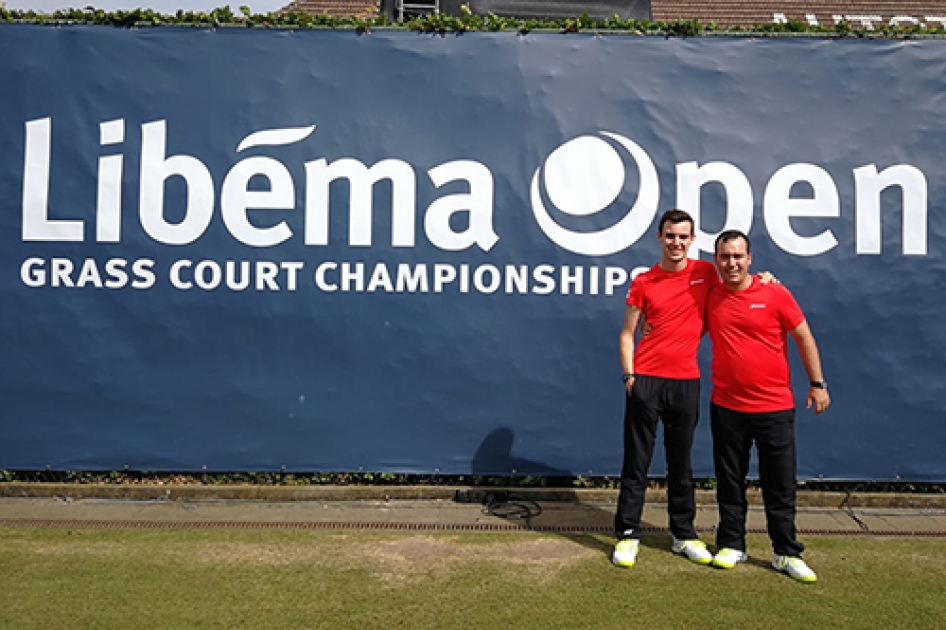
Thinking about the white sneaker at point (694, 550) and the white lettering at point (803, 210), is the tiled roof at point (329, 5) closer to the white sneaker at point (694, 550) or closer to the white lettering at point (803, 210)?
the white lettering at point (803, 210)

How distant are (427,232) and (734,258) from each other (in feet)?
6.49

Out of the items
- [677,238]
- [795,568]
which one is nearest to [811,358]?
[677,238]

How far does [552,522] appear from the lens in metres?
4.64

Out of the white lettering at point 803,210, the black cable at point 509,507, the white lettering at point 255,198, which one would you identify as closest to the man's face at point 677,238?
the white lettering at point 803,210

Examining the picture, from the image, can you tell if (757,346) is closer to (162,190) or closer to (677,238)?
(677,238)

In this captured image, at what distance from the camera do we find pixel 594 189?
5016 millimetres

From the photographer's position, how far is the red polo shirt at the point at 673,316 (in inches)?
158

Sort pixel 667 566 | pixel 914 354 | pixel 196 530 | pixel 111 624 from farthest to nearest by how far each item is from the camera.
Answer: pixel 914 354, pixel 196 530, pixel 667 566, pixel 111 624

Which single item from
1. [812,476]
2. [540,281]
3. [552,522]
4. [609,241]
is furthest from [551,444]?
[812,476]

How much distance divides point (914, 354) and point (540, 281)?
2.42 m

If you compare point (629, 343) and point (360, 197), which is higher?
point (360, 197)

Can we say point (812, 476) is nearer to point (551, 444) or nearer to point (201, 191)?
point (551, 444)

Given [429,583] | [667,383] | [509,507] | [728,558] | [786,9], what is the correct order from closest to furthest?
[429,583], [728,558], [667,383], [509,507], [786,9]

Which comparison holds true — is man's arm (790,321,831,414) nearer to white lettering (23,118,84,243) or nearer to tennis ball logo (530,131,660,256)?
tennis ball logo (530,131,660,256)
